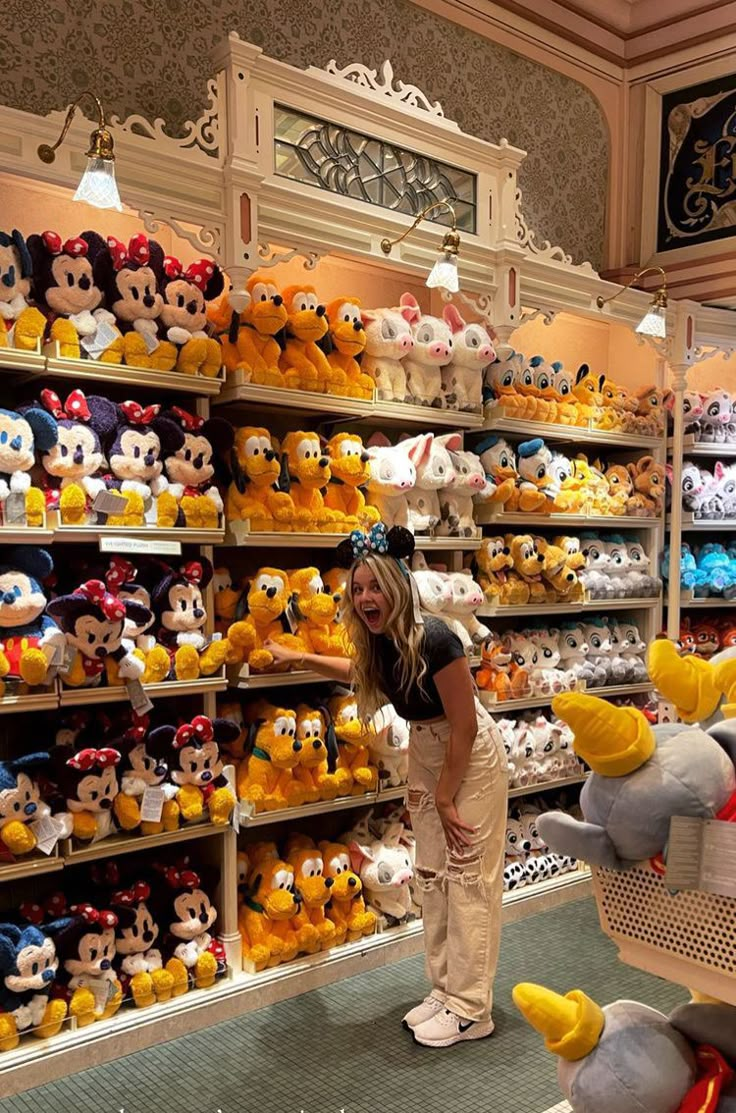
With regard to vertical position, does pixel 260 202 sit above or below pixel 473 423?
above

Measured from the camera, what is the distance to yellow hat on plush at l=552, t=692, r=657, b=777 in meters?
1.13

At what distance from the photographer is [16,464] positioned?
2.46 meters

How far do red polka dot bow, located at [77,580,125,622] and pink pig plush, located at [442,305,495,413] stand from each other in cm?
162

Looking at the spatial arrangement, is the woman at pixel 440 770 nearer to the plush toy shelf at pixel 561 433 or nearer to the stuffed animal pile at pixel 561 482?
the stuffed animal pile at pixel 561 482

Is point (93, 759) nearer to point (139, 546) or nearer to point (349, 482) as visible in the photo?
point (139, 546)

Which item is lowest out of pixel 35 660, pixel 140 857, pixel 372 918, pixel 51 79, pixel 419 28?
pixel 372 918

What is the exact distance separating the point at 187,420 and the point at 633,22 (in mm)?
3670

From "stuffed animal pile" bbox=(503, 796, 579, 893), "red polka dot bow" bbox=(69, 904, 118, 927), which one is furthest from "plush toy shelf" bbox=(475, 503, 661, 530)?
"red polka dot bow" bbox=(69, 904, 118, 927)

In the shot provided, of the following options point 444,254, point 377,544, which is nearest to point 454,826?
point 377,544

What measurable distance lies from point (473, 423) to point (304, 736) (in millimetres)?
1427

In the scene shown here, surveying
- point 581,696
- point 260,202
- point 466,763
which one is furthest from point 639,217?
point 581,696

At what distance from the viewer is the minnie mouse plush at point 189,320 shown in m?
2.80

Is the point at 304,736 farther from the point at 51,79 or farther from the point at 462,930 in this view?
the point at 51,79

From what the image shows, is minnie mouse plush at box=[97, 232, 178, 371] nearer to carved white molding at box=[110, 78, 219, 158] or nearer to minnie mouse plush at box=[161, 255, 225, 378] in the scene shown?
minnie mouse plush at box=[161, 255, 225, 378]
